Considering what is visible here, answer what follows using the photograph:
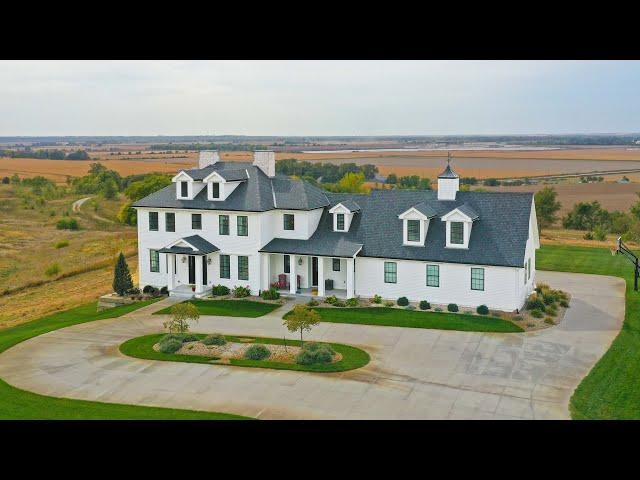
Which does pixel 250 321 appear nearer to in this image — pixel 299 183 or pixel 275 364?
pixel 275 364

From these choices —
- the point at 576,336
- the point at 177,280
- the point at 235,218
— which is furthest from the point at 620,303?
the point at 177,280

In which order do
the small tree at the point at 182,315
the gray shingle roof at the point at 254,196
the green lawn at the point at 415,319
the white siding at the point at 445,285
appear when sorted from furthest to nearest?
1. the gray shingle roof at the point at 254,196
2. the white siding at the point at 445,285
3. the green lawn at the point at 415,319
4. the small tree at the point at 182,315

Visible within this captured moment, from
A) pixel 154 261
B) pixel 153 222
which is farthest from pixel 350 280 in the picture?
pixel 153 222

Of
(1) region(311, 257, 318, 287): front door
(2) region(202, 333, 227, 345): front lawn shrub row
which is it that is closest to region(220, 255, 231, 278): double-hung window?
(1) region(311, 257, 318, 287): front door

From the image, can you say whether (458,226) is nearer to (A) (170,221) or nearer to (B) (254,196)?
(B) (254,196)

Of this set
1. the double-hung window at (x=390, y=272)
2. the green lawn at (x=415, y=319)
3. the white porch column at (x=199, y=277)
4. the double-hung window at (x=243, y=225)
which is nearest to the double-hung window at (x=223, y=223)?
the double-hung window at (x=243, y=225)

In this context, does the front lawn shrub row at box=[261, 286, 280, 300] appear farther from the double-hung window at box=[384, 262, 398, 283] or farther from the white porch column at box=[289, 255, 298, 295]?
the double-hung window at box=[384, 262, 398, 283]

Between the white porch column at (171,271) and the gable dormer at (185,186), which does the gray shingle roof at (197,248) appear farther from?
the gable dormer at (185,186)
